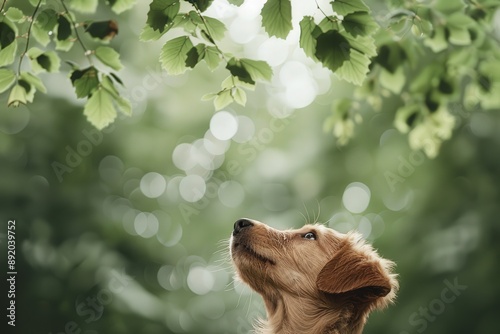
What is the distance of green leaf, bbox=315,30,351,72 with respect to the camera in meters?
3.31

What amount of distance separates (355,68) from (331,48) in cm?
23

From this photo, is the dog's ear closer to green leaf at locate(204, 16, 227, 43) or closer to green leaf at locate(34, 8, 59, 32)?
green leaf at locate(204, 16, 227, 43)

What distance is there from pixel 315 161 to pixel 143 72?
3.73m

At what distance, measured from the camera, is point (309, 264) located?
4574 millimetres

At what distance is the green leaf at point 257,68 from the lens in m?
3.63

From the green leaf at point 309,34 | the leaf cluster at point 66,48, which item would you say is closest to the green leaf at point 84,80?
the leaf cluster at point 66,48

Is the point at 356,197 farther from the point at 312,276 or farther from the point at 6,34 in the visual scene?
the point at 6,34

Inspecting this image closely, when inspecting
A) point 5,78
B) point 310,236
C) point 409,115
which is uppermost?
→ point 5,78

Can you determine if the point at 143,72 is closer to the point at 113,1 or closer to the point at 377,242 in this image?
the point at 377,242

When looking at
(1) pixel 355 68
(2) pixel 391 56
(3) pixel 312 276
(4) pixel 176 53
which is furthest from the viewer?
(2) pixel 391 56

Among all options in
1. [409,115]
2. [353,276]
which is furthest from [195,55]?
[409,115]

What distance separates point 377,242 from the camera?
37.7 ft

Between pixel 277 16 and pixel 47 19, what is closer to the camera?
pixel 277 16

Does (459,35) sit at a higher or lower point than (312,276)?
higher
